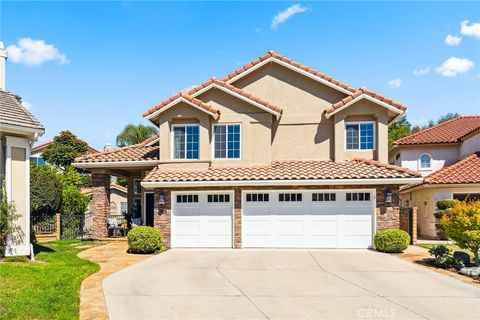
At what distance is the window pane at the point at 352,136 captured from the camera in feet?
59.7

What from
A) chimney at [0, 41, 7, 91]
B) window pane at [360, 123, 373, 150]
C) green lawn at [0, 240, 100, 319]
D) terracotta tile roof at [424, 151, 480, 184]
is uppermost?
chimney at [0, 41, 7, 91]

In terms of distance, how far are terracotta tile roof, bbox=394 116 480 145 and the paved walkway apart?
58.5ft

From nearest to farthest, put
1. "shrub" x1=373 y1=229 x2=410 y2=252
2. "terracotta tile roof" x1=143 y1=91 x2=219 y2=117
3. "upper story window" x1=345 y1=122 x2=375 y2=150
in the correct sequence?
"shrub" x1=373 y1=229 x2=410 y2=252, "terracotta tile roof" x1=143 y1=91 x2=219 y2=117, "upper story window" x1=345 y1=122 x2=375 y2=150

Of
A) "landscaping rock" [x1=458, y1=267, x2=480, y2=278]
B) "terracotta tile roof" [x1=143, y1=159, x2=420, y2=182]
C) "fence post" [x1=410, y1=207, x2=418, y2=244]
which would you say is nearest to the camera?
"landscaping rock" [x1=458, y1=267, x2=480, y2=278]

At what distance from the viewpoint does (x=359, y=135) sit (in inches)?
717

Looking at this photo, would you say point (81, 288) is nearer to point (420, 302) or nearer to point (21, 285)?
point (21, 285)

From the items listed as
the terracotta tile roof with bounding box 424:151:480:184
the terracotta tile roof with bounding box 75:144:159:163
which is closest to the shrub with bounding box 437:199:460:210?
the terracotta tile roof with bounding box 424:151:480:184

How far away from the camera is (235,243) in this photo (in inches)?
651

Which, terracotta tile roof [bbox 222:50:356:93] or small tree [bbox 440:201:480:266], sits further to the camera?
Result: terracotta tile roof [bbox 222:50:356:93]

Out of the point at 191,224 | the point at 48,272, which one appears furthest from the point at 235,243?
the point at 48,272

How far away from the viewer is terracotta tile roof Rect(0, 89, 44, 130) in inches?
484

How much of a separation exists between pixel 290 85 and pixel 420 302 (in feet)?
41.2

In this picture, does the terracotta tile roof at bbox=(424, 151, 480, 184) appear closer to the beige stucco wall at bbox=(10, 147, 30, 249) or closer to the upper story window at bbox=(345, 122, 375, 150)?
the upper story window at bbox=(345, 122, 375, 150)

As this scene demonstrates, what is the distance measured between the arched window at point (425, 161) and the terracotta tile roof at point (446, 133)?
2.91 ft
